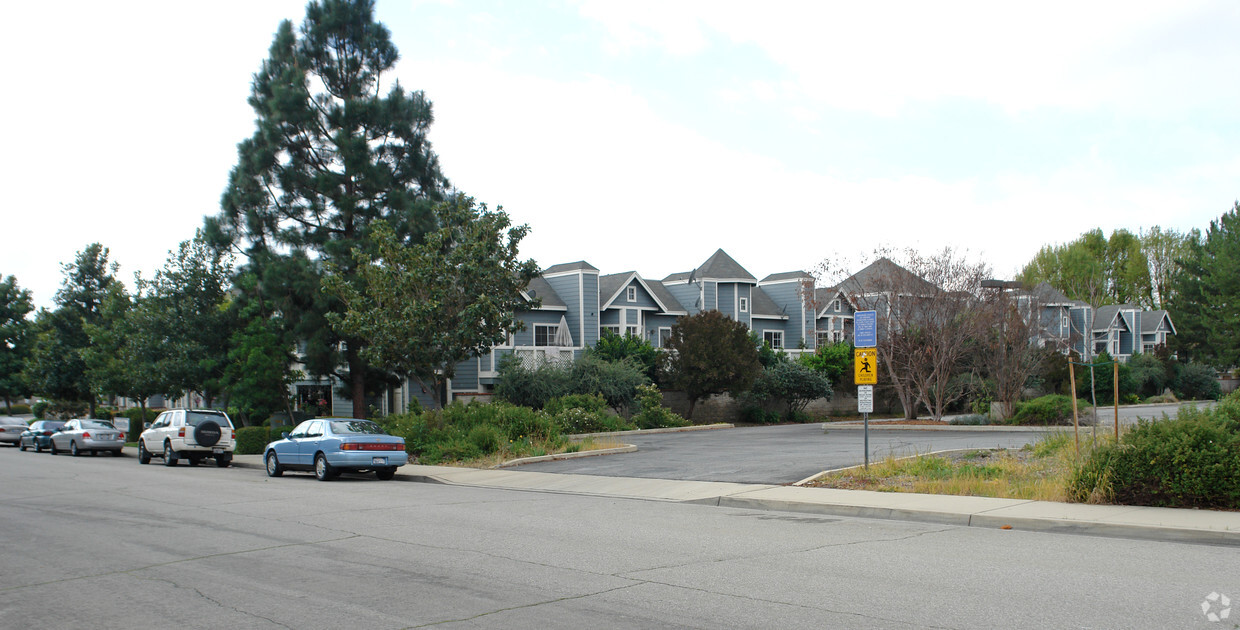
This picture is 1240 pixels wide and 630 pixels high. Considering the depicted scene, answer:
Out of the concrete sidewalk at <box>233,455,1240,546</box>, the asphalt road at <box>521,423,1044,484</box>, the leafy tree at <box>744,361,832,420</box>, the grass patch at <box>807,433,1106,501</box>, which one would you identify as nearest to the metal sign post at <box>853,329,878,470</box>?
the grass patch at <box>807,433,1106,501</box>

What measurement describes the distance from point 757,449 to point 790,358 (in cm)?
2412

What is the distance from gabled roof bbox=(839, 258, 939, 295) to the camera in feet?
109

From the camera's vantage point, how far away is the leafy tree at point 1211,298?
2399 inches

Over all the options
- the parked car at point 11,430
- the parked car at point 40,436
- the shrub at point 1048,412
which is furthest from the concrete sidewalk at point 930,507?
the parked car at point 11,430

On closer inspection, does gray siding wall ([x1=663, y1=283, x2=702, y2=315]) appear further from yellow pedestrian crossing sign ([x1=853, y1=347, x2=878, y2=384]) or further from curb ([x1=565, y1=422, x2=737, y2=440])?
yellow pedestrian crossing sign ([x1=853, y1=347, x2=878, y2=384])

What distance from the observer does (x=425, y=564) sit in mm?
9211

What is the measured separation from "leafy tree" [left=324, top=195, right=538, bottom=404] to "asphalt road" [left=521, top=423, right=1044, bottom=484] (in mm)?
5858

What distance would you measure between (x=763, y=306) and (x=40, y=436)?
38.8m

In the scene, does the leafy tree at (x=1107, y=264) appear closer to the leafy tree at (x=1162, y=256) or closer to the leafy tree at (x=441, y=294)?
the leafy tree at (x=1162, y=256)

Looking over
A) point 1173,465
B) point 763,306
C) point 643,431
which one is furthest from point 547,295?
point 1173,465

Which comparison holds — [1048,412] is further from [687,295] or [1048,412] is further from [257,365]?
[257,365]

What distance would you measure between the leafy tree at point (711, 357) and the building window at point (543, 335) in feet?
23.9

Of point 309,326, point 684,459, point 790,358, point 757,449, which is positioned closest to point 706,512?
point 684,459

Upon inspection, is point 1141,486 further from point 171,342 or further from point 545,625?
point 171,342
